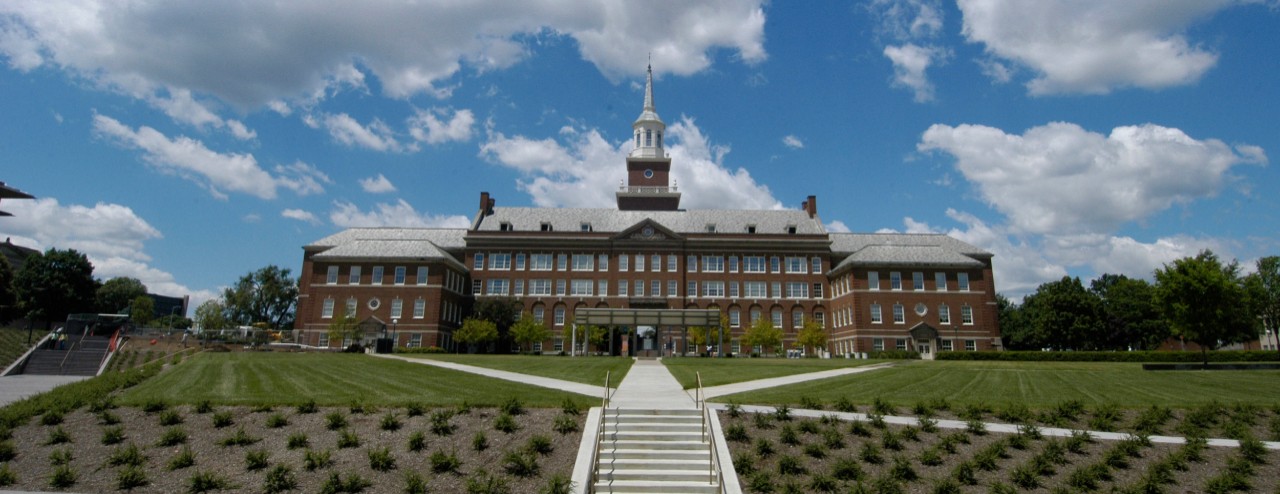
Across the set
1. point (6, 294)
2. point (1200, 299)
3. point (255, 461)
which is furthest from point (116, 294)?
point (1200, 299)

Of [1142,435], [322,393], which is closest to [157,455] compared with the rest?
[322,393]

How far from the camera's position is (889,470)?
47.3ft

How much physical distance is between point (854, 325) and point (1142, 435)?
50302 millimetres

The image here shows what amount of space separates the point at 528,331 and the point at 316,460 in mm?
50277

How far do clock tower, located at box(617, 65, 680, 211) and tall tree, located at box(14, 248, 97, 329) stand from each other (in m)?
58.6

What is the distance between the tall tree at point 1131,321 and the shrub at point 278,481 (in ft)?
281

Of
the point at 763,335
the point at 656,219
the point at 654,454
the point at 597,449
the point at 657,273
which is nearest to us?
the point at 597,449

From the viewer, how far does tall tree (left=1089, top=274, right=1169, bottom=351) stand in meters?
80.9

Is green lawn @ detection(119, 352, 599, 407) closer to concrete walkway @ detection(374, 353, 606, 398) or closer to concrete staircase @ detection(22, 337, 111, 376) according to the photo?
concrete walkway @ detection(374, 353, 606, 398)

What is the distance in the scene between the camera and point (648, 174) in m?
85.2

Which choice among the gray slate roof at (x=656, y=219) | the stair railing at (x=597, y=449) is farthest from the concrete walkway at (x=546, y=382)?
the gray slate roof at (x=656, y=219)

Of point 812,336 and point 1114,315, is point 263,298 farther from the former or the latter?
point 1114,315

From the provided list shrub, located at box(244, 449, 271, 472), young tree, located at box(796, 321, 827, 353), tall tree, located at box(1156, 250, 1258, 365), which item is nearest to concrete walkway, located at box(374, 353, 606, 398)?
shrub, located at box(244, 449, 271, 472)

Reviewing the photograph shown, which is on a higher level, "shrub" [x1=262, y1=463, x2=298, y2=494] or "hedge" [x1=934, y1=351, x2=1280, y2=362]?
"hedge" [x1=934, y1=351, x2=1280, y2=362]
